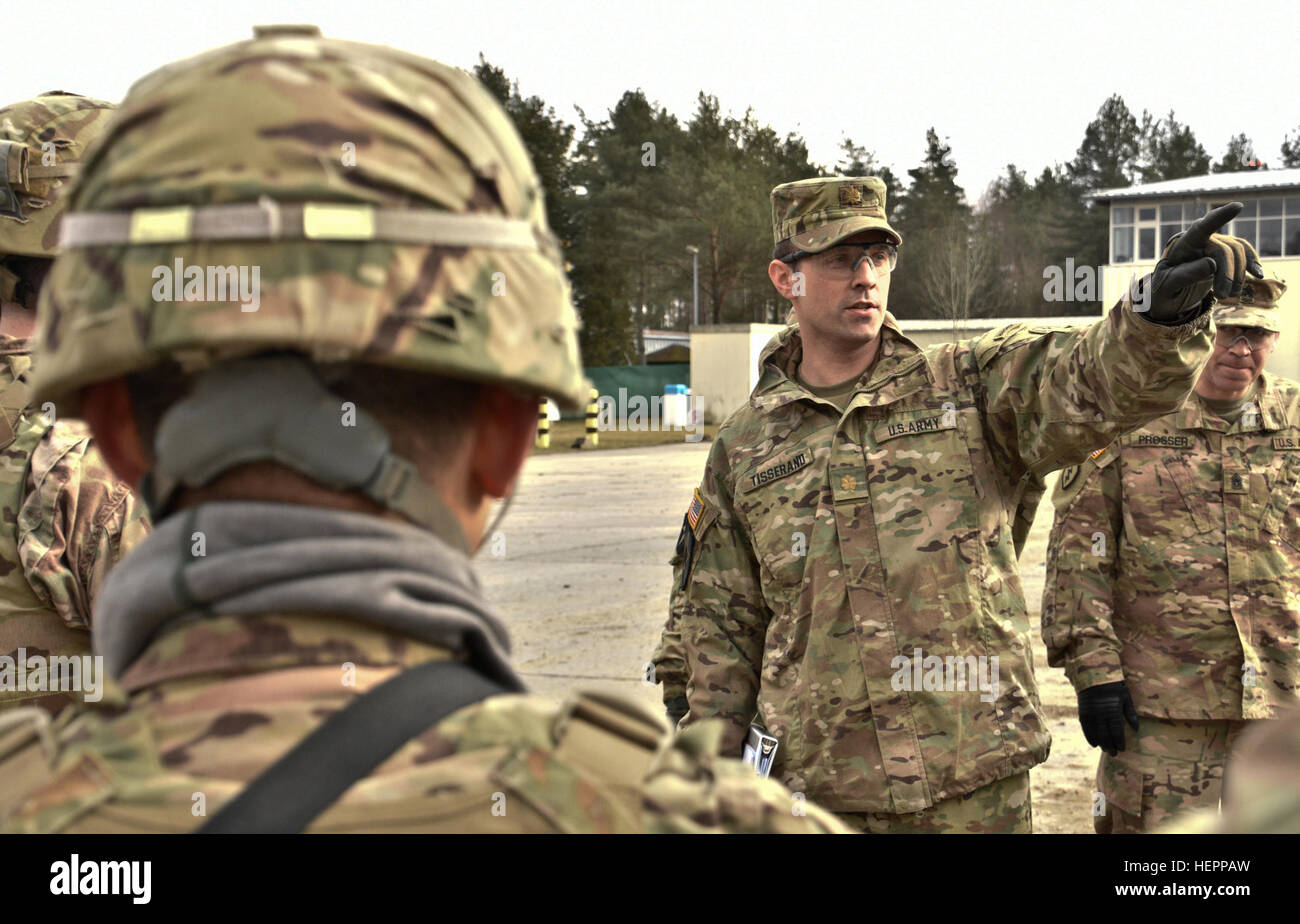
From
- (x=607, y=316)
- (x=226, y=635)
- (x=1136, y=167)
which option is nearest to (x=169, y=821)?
(x=226, y=635)

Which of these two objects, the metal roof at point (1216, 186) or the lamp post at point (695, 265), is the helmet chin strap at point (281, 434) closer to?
the metal roof at point (1216, 186)

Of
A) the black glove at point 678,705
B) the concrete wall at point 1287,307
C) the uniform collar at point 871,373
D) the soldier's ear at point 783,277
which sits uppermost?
the concrete wall at point 1287,307

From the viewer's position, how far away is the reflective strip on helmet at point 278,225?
1178 millimetres

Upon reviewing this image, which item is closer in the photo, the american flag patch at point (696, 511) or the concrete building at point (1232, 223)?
the american flag patch at point (696, 511)

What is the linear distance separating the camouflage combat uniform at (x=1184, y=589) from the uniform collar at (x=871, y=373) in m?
1.45

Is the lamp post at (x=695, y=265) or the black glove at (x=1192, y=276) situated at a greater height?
the lamp post at (x=695, y=265)

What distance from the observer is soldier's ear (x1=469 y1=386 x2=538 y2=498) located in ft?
4.28

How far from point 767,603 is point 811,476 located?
1.37 feet

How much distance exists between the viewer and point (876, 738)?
11.2 ft

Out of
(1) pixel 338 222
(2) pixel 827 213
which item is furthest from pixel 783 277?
(1) pixel 338 222

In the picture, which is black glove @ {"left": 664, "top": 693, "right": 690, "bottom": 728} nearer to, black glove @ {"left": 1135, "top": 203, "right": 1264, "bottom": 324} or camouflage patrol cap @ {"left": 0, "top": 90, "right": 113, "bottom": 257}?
black glove @ {"left": 1135, "top": 203, "right": 1264, "bottom": 324}

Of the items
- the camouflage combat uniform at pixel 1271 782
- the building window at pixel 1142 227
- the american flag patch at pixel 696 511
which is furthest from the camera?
the building window at pixel 1142 227

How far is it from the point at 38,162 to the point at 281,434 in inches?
88.2

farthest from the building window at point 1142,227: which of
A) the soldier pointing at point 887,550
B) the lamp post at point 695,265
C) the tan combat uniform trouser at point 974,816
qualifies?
the tan combat uniform trouser at point 974,816
